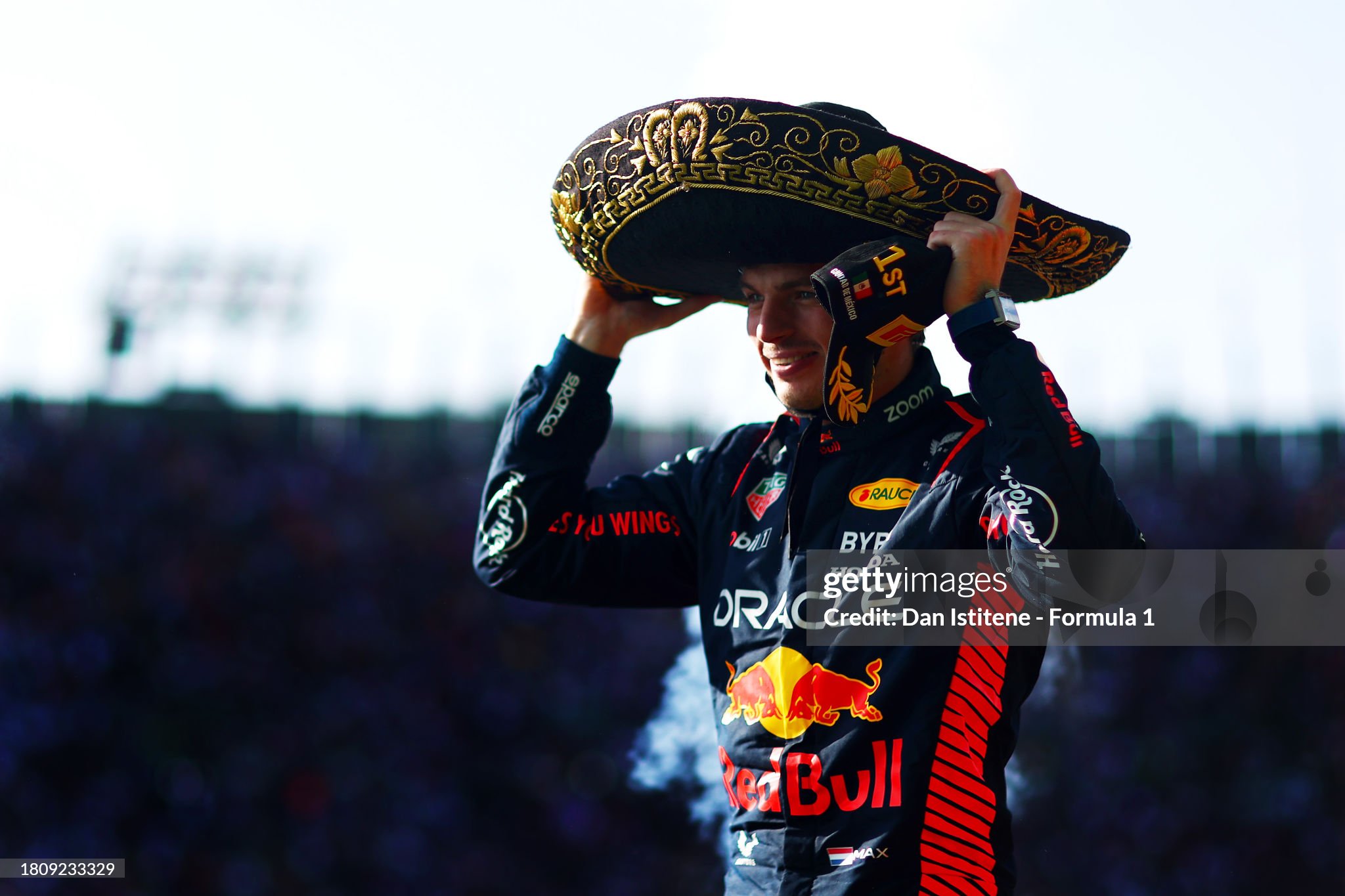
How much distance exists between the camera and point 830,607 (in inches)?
105

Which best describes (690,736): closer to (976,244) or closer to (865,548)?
(865,548)

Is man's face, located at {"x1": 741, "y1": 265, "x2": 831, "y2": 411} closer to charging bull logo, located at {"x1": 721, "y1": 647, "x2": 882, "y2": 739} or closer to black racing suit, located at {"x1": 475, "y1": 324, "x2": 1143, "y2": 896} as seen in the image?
black racing suit, located at {"x1": 475, "y1": 324, "x2": 1143, "y2": 896}

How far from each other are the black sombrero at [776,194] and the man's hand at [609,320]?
28 cm

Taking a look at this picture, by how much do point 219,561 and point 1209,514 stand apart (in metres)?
9.75

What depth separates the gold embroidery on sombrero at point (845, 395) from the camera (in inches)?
Result: 105

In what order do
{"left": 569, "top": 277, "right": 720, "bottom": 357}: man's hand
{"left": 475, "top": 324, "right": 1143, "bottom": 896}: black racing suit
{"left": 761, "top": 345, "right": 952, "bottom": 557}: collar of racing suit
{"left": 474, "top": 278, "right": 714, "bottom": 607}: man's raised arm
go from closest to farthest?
{"left": 475, "top": 324, "right": 1143, "bottom": 896}: black racing suit → {"left": 761, "top": 345, "right": 952, "bottom": 557}: collar of racing suit → {"left": 474, "top": 278, "right": 714, "bottom": 607}: man's raised arm → {"left": 569, "top": 277, "right": 720, "bottom": 357}: man's hand

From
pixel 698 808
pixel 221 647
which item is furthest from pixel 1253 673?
pixel 221 647

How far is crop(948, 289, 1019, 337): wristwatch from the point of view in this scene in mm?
2539

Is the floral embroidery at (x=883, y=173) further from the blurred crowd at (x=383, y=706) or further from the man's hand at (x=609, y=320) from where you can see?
the blurred crowd at (x=383, y=706)

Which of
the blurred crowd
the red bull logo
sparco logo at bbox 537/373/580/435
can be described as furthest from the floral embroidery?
the blurred crowd

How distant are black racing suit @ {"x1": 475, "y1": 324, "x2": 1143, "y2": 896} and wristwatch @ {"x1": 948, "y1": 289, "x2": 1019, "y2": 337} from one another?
0.02 meters

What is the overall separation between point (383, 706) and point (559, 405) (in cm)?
861

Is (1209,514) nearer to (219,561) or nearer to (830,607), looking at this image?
(219,561)

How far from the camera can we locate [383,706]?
11.3 meters
